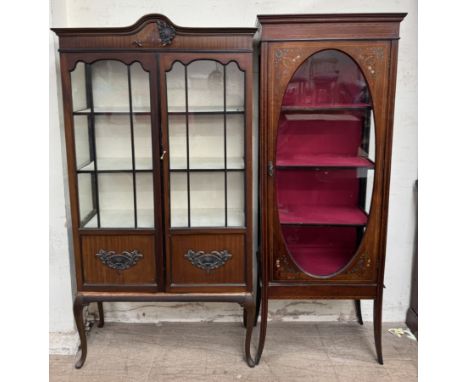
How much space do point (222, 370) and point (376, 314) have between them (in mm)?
862

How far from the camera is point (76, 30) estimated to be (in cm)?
200

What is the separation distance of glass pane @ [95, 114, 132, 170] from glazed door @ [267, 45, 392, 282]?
2.49 feet

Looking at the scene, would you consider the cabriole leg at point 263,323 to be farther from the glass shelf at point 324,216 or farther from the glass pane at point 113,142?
the glass pane at point 113,142

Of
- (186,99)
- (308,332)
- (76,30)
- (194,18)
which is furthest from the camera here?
(308,332)

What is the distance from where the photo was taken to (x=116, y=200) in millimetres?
2344

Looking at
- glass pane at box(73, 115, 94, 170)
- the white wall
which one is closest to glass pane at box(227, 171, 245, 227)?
glass pane at box(73, 115, 94, 170)

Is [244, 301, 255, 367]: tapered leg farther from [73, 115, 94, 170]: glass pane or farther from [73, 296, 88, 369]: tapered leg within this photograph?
[73, 115, 94, 170]: glass pane

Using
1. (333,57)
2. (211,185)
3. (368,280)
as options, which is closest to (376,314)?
(368,280)

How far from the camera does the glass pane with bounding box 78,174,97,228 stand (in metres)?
2.22

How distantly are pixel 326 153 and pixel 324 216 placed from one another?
1.11ft

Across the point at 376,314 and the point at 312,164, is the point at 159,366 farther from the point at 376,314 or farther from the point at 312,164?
the point at 312,164

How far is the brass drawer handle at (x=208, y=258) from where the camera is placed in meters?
2.23

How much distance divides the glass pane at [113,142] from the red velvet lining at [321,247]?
925 mm

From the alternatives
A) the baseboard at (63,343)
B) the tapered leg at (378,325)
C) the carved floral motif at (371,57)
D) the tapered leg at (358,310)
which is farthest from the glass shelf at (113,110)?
the tapered leg at (358,310)
